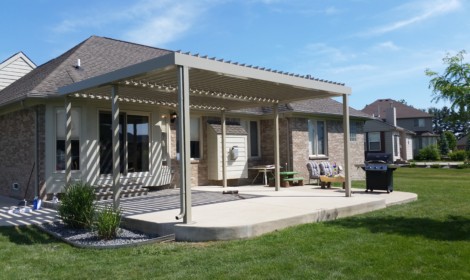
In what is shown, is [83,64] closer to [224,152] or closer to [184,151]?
[224,152]

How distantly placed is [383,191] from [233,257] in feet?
29.5

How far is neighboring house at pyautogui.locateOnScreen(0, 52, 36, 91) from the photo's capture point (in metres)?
18.0

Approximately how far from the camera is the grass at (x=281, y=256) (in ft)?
16.4

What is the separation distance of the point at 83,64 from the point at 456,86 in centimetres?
1092

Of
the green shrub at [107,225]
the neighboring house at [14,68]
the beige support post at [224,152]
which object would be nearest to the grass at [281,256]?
the green shrub at [107,225]

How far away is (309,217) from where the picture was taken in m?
8.21

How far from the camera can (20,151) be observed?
12.3 metres

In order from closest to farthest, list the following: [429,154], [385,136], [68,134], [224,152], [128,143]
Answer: [68,134] < [128,143] < [224,152] < [385,136] < [429,154]

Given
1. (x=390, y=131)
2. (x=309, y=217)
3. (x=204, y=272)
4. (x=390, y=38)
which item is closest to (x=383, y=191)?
(x=390, y=38)

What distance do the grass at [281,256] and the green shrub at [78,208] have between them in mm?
595

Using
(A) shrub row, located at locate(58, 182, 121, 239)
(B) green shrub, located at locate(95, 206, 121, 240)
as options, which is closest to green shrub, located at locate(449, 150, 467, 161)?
(A) shrub row, located at locate(58, 182, 121, 239)

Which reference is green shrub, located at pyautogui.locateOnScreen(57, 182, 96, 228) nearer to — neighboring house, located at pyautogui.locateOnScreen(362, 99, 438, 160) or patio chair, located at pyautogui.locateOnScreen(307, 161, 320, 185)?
patio chair, located at pyautogui.locateOnScreen(307, 161, 320, 185)

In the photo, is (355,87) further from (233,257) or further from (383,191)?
(233,257)

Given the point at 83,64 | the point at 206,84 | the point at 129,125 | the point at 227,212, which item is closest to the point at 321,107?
the point at 129,125
